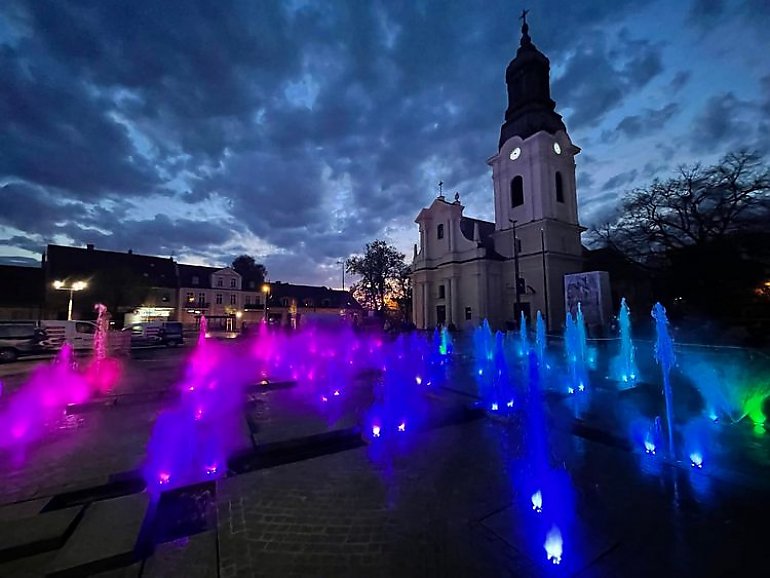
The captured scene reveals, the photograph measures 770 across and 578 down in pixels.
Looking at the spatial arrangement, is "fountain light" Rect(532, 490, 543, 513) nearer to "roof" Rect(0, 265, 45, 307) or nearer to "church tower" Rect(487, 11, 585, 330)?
"church tower" Rect(487, 11, 585, 330)

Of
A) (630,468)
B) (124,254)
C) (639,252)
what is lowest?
(630,468)

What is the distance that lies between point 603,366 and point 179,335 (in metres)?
33.0

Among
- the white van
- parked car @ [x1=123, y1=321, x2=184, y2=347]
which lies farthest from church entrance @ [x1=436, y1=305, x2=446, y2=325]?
the white van

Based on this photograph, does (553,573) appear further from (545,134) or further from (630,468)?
(545,134)

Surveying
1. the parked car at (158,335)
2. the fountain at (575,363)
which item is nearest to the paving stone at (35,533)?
the fountain at (575,363)

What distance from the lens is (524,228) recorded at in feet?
122

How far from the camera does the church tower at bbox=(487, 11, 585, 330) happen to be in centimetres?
3553

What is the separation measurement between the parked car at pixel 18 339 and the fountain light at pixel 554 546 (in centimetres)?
2779

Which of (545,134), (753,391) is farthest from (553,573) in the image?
(545,134)

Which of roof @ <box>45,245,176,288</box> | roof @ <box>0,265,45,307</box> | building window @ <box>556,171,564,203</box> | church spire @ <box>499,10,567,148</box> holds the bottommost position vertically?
roof @ <box>0,265,45,307</box>

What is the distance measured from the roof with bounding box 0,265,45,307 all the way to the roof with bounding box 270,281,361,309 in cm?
3246

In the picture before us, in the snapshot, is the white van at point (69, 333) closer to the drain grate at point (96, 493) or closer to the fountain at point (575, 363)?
the drain grate at point (96, 493)

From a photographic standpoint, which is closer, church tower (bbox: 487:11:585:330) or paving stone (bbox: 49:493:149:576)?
paving stone (bbox: 49:493:149:576)

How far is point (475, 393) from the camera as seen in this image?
10.4 metres
